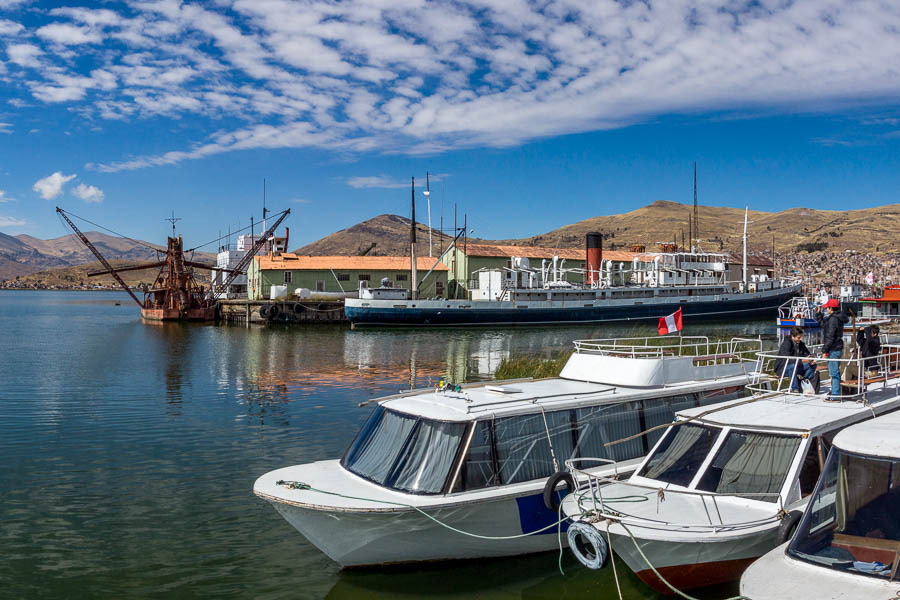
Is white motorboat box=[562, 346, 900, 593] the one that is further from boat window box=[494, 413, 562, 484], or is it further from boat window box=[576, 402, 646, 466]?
boat window box=[576, 402, 646, 466]

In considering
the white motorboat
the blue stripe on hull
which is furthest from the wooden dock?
the white motorboat

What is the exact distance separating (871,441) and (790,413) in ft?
9.66

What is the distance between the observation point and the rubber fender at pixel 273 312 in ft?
221

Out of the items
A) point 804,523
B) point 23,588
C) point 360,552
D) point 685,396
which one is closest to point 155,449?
point 23,588

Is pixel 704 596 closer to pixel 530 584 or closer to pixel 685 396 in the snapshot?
pixel 530 584

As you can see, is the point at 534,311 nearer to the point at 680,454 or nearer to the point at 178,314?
the point at 178,314

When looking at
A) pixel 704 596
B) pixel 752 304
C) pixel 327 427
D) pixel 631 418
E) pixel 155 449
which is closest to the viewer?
pixel 704 596

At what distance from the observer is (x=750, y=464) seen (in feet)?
31.1

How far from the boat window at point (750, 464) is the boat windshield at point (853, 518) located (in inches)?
70.3

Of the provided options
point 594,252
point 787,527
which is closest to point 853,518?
point 787,527

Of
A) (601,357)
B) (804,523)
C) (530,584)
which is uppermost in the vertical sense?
(601,357)

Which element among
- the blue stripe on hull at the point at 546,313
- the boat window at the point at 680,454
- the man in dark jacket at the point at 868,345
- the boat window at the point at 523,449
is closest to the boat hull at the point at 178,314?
the blue stripe on hull at the point at 546,313

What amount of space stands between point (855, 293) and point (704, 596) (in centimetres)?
7066

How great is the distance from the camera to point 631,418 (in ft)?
39.8
